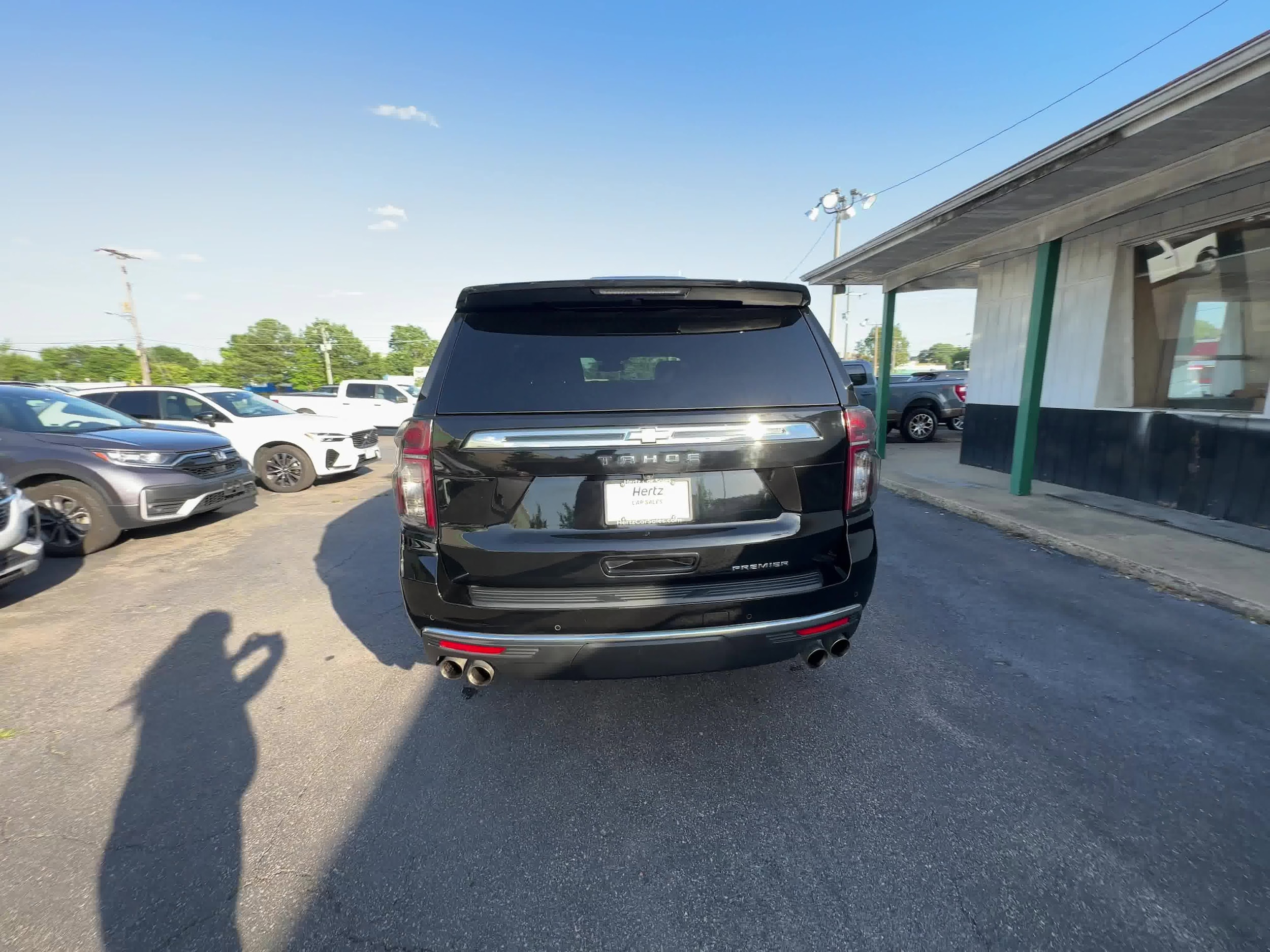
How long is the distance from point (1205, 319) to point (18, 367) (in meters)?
105

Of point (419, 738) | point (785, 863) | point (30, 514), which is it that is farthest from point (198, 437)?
point (785, 863)

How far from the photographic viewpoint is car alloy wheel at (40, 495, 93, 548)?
17.4ft

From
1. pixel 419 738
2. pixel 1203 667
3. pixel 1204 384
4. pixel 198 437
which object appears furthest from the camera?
pixel 1204 384

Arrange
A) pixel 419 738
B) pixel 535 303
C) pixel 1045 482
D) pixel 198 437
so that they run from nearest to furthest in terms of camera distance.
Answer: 1. pixel 535 303
2. pixel 419 738
3. pixel 198 437
4. pixel 1045 482

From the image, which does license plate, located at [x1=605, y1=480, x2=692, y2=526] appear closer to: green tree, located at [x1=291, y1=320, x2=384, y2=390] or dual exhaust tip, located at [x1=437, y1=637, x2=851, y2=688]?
dual exhaust tip, located at [x1=437, y1=637, x2=851, y2=688]

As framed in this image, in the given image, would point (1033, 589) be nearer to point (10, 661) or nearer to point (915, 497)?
point (915, 497)

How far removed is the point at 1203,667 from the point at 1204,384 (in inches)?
210

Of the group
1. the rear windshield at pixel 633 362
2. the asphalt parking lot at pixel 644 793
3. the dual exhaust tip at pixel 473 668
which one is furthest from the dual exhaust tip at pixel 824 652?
the rear windshield at pixel 633 362

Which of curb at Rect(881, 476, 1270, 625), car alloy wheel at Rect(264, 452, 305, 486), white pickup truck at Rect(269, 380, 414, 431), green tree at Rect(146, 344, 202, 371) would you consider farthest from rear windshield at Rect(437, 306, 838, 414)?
green tree at Rect(146, 344, 202, 371)

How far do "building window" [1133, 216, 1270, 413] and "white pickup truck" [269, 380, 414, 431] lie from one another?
1621 cm

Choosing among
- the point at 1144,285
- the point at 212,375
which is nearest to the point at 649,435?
the point at 1144,285

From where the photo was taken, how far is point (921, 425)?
14422 mm

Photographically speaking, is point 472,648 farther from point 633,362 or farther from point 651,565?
point 633,362

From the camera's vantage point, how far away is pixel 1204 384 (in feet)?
22.2
